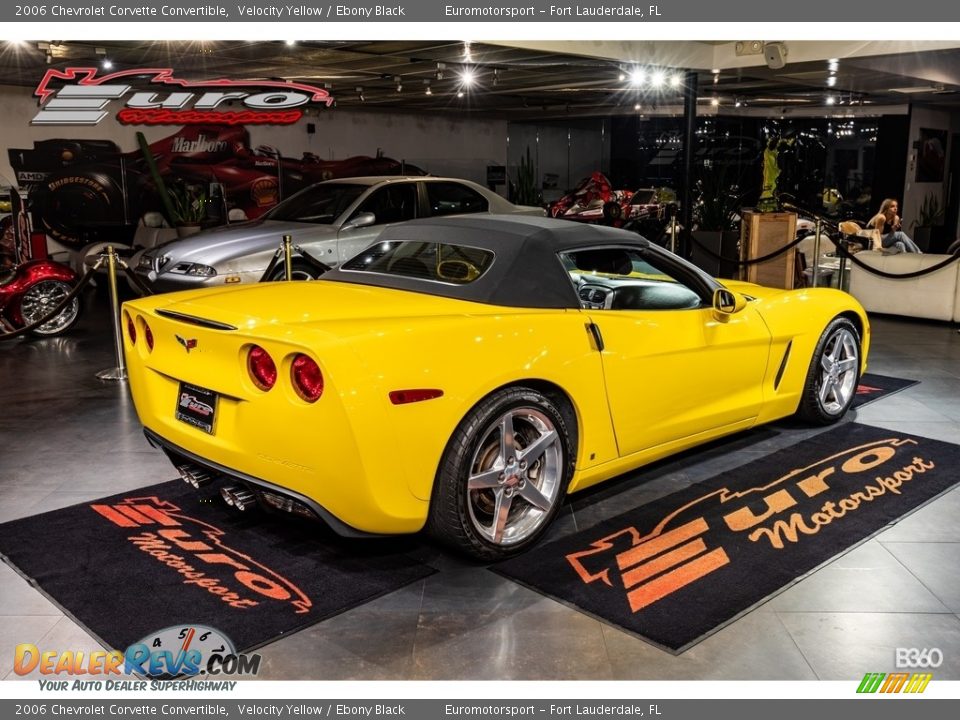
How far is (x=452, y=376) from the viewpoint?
315 cm

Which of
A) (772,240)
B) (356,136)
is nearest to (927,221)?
(772,240)

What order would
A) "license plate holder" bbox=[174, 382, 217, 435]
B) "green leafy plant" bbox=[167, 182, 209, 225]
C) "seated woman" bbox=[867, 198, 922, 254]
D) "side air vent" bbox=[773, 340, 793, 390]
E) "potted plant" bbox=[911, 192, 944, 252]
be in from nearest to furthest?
1. "license plate holder" bbox=[174, 382, 217, 435]
2. "side air vent" bbox=[773, 340, 793, 390]
3. "seated woman" bbox=[867, 198, 922, 254]
4. "green leafy plant" bbox=[167, 182, 209, 225]
5. "potted plant" bbox=[911, 192, 944, 252]

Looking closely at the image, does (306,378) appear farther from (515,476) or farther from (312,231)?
(312,231)

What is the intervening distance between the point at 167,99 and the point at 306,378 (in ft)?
36.6

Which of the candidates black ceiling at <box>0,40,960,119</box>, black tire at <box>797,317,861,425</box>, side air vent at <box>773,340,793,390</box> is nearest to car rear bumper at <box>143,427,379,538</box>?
side air vent at <box>773,340,793,390</box>

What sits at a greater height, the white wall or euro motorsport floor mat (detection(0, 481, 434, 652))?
the white wall

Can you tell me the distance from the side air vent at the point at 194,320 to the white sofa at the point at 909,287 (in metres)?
8.25

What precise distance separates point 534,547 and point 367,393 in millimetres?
1174

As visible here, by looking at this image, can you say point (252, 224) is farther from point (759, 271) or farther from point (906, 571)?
point (906, 571)

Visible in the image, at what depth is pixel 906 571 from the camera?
11.5ft

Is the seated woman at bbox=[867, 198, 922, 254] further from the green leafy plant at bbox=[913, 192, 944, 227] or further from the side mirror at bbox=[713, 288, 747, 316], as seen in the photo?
the green leafy plant at bbox=[913, 192, 944, 227]

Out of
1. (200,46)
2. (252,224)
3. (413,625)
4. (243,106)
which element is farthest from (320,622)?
(243,106)

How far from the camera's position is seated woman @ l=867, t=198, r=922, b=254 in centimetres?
1055

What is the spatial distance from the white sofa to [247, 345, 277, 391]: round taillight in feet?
27.0
